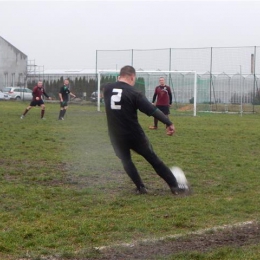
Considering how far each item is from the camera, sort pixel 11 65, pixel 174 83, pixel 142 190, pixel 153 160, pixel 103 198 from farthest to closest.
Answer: pixel 11 65 < pixel 174 83 < pixel 142 190 < pixel 153 160 < pixel 103 198

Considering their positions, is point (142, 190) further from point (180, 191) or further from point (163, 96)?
point (163, 96)

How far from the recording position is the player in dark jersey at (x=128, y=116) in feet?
29.2

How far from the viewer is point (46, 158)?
13.2 metres

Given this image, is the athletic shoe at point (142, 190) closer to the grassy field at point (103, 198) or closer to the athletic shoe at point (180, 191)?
the grassy field at point (103, 198)

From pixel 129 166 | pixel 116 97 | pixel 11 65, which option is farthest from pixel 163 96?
pixel 11 65

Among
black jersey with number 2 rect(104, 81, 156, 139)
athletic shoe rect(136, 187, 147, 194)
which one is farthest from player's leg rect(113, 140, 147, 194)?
black jersey with number 2 rect(104, 81, 156, 139)

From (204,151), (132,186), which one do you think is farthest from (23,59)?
(132,186)

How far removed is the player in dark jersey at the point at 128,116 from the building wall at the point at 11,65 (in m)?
57.0

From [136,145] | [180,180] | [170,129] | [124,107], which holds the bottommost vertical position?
[180,180]

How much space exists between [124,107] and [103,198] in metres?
1.28

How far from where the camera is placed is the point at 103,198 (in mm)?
8922

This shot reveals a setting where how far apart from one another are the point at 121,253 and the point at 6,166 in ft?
19.8

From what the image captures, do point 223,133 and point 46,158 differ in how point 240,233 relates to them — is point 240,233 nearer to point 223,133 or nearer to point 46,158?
point 46,158

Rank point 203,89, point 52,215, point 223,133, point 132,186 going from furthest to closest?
point 203,89 < point 223,133 < point 132,186 < point 52,215
